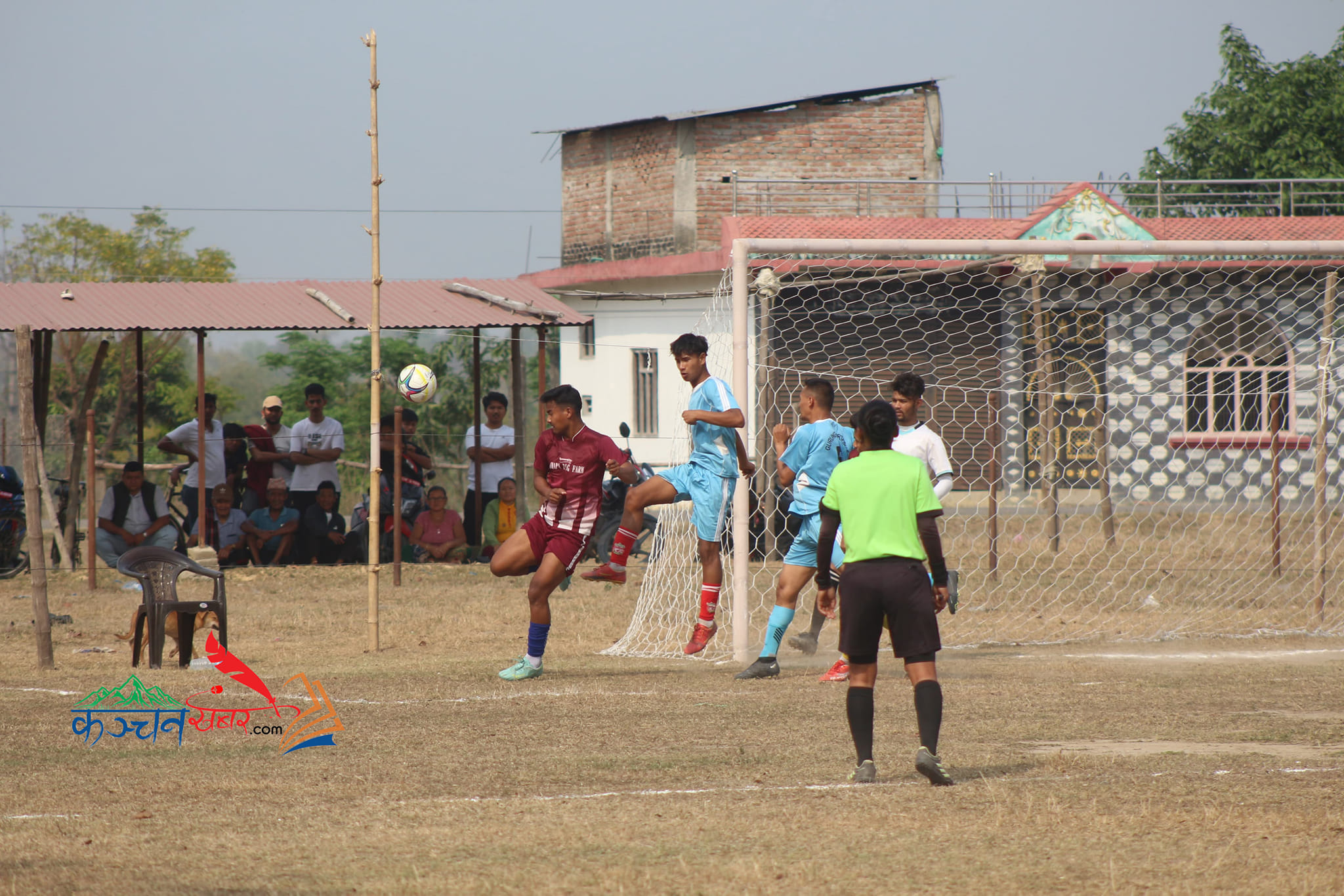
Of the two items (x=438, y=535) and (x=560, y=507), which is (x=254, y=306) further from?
(x=560, y=507)

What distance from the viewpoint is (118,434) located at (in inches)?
1329

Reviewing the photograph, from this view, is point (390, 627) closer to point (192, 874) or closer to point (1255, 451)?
point (192, 874)

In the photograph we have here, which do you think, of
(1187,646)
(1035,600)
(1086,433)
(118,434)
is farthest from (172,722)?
(118,434)

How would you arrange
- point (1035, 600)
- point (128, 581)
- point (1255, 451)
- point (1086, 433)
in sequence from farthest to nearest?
point (1086, 433) < point (1255, 451) < point (128, 581) < point (1035, 600)

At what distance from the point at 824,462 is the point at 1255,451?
8.63 meters

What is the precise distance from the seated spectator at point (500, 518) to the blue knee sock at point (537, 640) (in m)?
7.30

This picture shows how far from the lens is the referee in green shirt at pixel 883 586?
551cm

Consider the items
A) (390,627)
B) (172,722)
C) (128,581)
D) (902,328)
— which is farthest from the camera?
(902,328)

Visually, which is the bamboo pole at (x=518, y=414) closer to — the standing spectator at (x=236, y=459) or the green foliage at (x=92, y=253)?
the standing spectator at (x=236, y=459)

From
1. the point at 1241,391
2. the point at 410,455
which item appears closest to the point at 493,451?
the point at 410,455

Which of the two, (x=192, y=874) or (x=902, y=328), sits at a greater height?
(x=902, y=328)

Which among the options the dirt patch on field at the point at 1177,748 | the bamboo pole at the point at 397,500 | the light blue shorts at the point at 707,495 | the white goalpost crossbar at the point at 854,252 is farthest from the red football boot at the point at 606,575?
the bamboo pole at the point at 397,500

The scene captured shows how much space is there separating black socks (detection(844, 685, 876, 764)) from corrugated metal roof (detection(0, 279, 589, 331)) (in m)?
10.8
